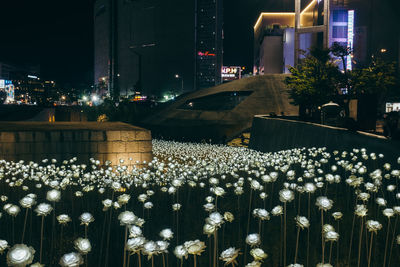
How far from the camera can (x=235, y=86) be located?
47.5 m

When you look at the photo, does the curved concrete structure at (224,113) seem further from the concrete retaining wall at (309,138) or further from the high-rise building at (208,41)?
the high-rise building at (208,41)

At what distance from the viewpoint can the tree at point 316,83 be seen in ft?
81.7

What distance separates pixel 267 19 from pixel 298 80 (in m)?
104

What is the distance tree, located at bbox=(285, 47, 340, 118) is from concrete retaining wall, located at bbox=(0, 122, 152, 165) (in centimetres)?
1511

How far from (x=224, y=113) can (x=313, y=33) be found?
4962 cm

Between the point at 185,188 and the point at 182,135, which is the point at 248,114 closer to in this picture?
the point at 182,135

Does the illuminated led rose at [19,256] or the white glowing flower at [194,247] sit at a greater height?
the illuminated led rose at [19,256]

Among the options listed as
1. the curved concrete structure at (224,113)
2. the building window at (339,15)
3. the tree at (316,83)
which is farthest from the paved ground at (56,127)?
the building window at (339,15)

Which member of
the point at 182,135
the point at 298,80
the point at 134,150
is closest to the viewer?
the point at 134,150

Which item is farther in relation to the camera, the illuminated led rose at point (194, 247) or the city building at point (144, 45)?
the city building at point (144, 45)

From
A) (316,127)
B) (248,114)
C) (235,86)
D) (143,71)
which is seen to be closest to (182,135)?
(248,114)

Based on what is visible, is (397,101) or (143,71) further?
(143,71)

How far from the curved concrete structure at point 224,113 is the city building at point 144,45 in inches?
3962

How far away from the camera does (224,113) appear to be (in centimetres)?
4000
